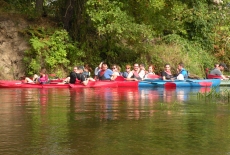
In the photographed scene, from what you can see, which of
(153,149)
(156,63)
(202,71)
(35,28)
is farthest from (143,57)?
(153,149)

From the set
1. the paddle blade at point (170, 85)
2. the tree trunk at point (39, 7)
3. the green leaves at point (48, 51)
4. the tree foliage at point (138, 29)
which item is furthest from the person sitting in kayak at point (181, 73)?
the tree trunk at point (39, 7)

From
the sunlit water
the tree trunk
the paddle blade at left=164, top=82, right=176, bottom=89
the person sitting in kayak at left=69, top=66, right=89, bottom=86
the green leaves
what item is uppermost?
the tree trunk

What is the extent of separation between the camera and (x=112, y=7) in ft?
108

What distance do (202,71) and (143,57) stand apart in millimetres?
3655

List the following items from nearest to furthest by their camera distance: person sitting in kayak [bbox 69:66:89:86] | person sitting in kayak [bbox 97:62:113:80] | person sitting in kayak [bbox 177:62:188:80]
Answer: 1. person sitting in kayak [bbox 69:66:89:86]
2. person sitting in kayak [bbox 177:62:188:80]
3. person sitting in kayak [bbox 97:62:113:80]

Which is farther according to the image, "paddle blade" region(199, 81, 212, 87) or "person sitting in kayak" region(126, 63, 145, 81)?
"person sitting in kayak" region(126, 63, 145, 81)

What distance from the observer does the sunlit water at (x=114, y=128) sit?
33.2 feet

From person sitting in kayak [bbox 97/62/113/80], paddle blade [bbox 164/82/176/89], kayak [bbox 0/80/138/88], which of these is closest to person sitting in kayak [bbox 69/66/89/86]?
kayak [bbox 0/80/138/88]

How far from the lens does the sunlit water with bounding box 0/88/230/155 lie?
1012cm

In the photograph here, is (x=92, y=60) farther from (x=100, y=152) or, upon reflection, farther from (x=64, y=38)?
(x=100, y=152)

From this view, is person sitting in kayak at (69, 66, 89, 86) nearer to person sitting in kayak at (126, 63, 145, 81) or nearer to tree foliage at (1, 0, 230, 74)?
person sitting in kayak at (126, 63, 145, 81)

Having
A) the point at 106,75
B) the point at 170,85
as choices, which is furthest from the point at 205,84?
the point at 106,75

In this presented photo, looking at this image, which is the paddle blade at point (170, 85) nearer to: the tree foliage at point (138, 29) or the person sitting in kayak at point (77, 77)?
the person sitting in kayak at point (77, 77)

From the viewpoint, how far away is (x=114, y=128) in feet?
41.2
